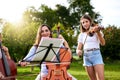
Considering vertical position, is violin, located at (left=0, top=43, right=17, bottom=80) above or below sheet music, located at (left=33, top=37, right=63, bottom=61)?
below

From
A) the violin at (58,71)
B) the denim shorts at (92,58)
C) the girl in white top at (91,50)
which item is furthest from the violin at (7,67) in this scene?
the denim shorts at (92,58)

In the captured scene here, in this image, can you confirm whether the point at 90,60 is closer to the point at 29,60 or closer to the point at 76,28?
the point at 29,60

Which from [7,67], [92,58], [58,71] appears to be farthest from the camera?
[92,58]

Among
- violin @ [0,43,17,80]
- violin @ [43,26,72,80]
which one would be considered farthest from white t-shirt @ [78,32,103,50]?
violin @ [0,43,17,80]

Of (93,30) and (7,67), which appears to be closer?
(7,67)

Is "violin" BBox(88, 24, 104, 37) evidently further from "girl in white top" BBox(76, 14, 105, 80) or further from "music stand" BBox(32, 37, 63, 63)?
"music stand" BBox(32, 37, 63, 63)

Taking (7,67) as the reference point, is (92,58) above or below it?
below

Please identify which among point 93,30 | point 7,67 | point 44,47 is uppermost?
point 93,30

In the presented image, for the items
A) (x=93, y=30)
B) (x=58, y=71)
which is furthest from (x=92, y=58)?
(x=58, y=71)

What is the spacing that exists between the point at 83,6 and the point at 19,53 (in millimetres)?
21936

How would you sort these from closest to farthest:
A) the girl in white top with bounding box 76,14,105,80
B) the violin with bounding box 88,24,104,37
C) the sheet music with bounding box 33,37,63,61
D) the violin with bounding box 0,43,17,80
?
the sheet music with bounding box 33,37,63,61 → the violin with bounding box 0,43,17,80 → the violin with bounding box 88,24,104,37 → the girl in white top with bounding box 76,14,105,80

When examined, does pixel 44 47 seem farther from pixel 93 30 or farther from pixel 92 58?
pixel 92 58

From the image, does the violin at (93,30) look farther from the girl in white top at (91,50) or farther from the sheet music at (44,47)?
the sheet music at (44,47)

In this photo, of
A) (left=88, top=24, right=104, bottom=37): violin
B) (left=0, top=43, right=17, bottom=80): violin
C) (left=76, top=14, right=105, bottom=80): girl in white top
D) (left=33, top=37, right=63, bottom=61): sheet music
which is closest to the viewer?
(left=33, top=37, right=63, bottom=61): sheet music
